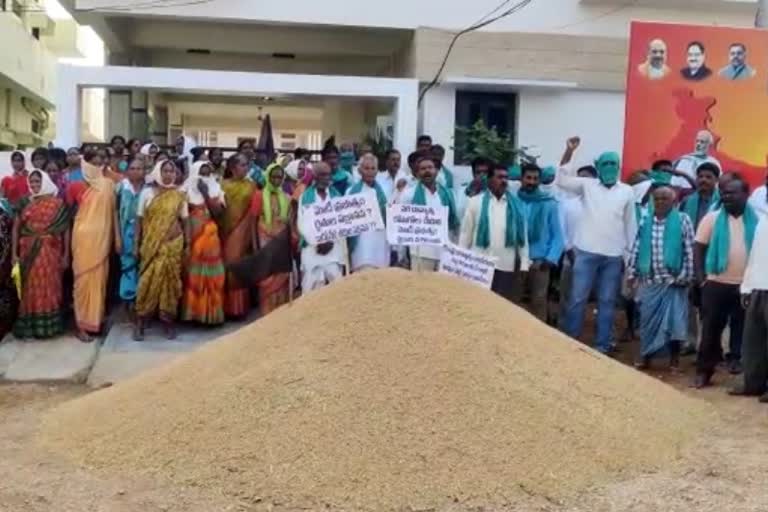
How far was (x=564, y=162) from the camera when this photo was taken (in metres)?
8.02

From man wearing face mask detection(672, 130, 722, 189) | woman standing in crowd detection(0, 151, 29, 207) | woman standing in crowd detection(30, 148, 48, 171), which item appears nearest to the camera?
woman standing in crowd detection(0, 151, 29, 207)

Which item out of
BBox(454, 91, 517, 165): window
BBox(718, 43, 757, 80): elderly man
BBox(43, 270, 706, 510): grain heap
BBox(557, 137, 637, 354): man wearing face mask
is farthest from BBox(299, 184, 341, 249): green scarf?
BBox(454, 91, 517, 165): window

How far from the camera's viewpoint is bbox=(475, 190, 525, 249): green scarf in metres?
7.51

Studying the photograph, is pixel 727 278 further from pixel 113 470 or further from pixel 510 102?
pixel 510 102

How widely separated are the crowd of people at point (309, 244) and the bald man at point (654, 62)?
53.0 inches

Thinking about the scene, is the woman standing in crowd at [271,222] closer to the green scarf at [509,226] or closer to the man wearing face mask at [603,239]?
the green scarf at [509,226]

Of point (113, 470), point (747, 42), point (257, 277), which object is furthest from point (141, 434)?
point (747, 42)

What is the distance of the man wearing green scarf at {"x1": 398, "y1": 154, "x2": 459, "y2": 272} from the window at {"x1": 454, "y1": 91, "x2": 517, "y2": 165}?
20.3ft

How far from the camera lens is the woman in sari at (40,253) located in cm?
762

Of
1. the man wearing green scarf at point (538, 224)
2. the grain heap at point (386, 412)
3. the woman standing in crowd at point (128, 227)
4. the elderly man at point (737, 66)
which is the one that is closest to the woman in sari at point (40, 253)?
the woman standing in crowd at point (128, 227)

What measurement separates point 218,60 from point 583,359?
12551 millimetres

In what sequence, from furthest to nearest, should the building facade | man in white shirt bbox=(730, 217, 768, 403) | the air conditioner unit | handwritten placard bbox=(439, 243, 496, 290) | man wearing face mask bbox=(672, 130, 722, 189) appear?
the air conditioner unit
the building facade
man wearing face mask bbox=(672, 130, 722, 189)
handwritten placard bbox=(439, 243, 496, 290)
man in white shirt bbox=(730, 217, 768, 403)

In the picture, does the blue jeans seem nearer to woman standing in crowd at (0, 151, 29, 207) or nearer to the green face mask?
the green face mask

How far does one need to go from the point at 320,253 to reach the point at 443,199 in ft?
3.18
